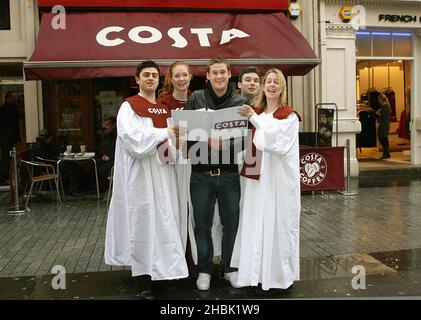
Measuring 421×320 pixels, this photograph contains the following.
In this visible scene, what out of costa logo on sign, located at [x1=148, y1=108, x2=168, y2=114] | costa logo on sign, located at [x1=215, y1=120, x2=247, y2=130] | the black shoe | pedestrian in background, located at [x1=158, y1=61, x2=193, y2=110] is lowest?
the black shoe

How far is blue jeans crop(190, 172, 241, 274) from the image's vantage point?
4.77 metres

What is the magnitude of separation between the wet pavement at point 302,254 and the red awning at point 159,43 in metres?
2.46

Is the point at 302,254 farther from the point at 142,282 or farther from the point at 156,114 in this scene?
the point at 156,114

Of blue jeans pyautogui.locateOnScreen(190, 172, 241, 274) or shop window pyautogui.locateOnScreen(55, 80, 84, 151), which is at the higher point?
shop window pyautogui.locateOnScreen(55, 80, 84, 151)

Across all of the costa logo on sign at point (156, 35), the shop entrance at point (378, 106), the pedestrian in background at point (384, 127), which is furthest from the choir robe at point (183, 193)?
the pedestrian in background at point (384, 127)

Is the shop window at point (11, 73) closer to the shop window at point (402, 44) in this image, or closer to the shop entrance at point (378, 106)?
the shop entrance at point (378, 106)

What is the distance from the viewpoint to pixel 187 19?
10508 mm

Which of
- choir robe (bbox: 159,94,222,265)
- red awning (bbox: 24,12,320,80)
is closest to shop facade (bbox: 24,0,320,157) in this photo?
red awning (bbox: 24,12,320,80)

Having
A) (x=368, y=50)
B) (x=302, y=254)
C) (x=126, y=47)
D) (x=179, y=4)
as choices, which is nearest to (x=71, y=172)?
(x=126, y=47)

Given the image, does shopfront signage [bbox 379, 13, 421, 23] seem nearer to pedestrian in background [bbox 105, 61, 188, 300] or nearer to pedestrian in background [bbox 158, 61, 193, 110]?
pedestrian in background [bbox 158, 61, 193, 110]

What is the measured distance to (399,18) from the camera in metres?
12.4

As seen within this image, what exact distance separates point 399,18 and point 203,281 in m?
9.92

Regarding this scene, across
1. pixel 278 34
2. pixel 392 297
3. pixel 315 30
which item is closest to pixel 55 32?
pixel 278 34

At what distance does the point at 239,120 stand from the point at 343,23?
8.28m
